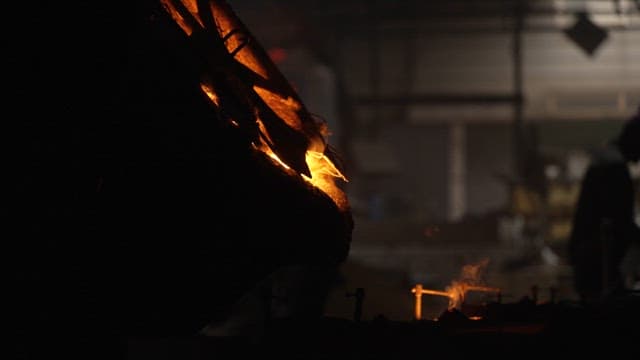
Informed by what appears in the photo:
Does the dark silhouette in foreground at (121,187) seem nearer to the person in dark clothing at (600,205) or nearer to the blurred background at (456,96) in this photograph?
the person in dark clothing at (600,205)

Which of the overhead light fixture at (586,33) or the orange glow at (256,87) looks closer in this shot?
the orange glow at (256,87)

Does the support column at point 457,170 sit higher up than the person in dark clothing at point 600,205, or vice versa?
the support column at point 457,170

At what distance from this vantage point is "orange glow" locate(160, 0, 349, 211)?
5.91 meters

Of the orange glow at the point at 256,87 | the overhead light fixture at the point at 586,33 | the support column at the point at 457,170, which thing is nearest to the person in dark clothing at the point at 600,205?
the orange glow at the point at 256,87

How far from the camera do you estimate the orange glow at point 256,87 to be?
591 centimetres

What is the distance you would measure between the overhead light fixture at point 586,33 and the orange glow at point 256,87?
17.1 meters

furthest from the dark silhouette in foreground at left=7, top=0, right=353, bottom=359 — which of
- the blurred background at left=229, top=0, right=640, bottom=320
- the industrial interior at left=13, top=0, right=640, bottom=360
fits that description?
the blurred background at left=229, top=0, right=640, bottom=320

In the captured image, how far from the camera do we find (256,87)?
260 inches

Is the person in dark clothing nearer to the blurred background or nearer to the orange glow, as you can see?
the orange glow

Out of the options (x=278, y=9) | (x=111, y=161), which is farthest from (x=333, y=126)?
(x=111, y=161)

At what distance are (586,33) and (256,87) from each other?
17.8 metres

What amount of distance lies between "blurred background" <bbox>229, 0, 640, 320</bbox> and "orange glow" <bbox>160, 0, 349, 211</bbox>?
43.3ft

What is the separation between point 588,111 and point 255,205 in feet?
60.7

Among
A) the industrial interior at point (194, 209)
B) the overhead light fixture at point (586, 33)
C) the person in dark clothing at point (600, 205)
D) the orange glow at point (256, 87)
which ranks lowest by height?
the industrial interior at point (194, 209)
